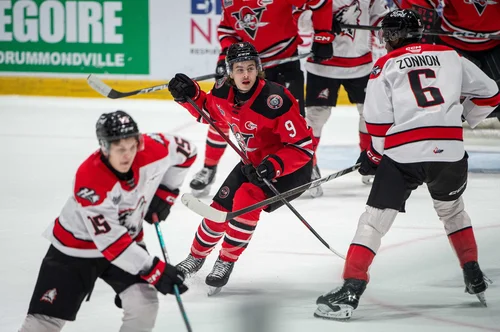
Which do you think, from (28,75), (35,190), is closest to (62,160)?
(35,190)

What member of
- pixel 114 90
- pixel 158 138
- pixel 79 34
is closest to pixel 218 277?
pixel 158 138

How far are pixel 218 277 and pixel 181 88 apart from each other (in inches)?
31.3

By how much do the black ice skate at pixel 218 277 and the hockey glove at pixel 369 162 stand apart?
0.63m

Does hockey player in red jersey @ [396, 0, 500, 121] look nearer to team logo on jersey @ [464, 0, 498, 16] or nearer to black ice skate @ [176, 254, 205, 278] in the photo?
team logo on jersey @ [464, 0, 498, 16]

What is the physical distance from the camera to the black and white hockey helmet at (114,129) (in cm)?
246

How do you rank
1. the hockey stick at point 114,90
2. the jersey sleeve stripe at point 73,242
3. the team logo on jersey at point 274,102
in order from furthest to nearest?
the hockey stick at point 114,90 < the team logo on jersey at point 274,102 < the jersey sleeve stripe at point 73,242

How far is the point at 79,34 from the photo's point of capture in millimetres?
7676

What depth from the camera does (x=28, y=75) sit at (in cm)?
793

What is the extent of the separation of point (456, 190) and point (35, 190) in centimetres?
276

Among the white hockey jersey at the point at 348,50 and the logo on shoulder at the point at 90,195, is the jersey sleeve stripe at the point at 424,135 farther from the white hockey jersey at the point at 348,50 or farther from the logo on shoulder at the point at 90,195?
the white hockey jersey at the point at 348,50

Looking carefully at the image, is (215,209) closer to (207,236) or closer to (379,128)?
(207,236)

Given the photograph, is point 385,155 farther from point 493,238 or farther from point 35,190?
point 35,190

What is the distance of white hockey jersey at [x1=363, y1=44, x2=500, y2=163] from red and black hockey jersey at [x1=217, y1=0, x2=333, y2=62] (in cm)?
174

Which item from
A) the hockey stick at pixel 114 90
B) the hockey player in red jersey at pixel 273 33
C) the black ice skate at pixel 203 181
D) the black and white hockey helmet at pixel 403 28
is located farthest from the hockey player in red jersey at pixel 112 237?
the black ice skate at pixel 203 181
